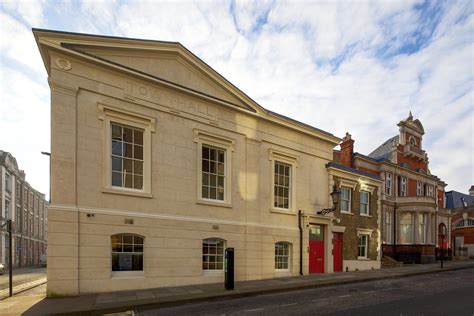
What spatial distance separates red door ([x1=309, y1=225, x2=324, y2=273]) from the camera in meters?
18.1

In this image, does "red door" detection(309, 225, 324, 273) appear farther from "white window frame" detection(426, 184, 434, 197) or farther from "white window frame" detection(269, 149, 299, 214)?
"white window frame" detection(426, 184, 434, 197)

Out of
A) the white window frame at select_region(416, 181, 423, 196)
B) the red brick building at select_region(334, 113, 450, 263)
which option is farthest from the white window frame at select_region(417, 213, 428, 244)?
the white window frame at select_region(416, 181, 423, 196)

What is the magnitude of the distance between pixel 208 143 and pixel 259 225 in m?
4.81

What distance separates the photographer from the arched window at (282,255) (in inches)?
657

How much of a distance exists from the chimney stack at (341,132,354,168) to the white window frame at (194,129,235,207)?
16.3 meters

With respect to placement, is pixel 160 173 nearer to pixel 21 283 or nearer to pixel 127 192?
pixel 127 192

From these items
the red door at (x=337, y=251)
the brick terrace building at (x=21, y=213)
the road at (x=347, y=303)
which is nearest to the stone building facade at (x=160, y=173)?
the red door at (x=337, y=251)

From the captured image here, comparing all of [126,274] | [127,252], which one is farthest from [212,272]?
[127,252]

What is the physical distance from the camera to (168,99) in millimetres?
13414

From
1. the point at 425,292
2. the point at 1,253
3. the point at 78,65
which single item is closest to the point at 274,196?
the point at 425,292

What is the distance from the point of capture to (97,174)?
1151cm

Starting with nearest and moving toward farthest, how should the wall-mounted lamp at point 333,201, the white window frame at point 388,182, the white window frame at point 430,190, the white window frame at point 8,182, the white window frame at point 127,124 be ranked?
1. the white window frame at point 127,124
2. the wall-mounted lamp at point 333,201
3. the white window frame at point 388,182
4. the white window frame at point 430,190
5. the white window frame at point 8,182

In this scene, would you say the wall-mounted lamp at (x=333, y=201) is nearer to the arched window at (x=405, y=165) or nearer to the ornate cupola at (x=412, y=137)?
the arched window at (x=405, y=165)

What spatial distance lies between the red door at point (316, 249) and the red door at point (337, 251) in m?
1.04
